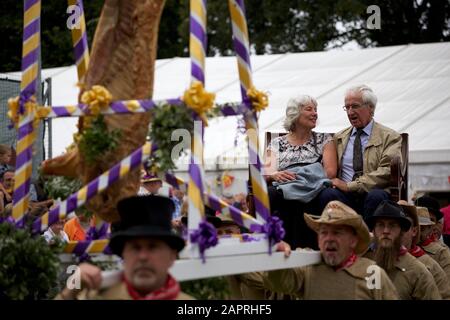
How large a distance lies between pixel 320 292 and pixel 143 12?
7.48 ft

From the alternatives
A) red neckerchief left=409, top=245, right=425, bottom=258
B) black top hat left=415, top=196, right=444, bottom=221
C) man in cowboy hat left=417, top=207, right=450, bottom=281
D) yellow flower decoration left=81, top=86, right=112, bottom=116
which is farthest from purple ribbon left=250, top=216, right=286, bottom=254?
black top hat left=415, top=196, right=444, bottom=221

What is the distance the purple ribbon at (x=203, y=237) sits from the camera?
5.88 m

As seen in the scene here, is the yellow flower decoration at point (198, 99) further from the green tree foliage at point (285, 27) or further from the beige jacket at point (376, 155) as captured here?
the green tree foliage at point (285, 27)

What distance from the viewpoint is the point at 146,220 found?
17.6 ft

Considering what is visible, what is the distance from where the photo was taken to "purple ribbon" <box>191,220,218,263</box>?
5.88 m

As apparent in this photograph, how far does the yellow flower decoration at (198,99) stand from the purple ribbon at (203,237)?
2.03ft

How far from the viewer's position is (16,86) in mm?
11516

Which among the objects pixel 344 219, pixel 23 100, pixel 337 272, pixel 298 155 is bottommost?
pixel 337 272

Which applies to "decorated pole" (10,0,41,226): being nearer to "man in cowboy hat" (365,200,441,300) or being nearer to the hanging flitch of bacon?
the hanging flitch of bacon

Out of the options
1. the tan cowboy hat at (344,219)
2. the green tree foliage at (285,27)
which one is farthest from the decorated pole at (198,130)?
the green tree foliage at (285,27)

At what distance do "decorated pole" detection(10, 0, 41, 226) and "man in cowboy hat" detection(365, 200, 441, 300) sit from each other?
10.5 ft

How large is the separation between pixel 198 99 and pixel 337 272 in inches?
78.7

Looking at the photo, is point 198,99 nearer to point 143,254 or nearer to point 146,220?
point 146,220

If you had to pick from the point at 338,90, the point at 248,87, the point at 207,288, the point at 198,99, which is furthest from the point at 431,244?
the point at 338,90
